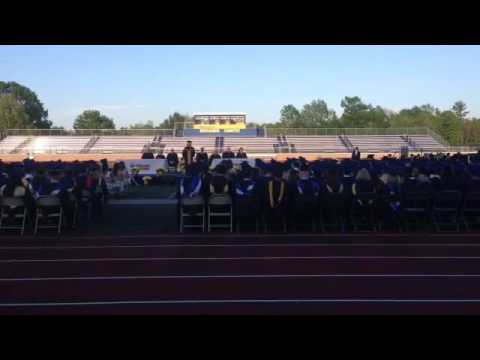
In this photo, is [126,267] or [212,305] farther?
[126,267]

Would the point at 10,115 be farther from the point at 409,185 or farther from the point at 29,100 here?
the point at 409,185

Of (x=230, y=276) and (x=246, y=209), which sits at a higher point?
(x=246, y=209)

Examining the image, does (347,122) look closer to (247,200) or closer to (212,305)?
(247,200)

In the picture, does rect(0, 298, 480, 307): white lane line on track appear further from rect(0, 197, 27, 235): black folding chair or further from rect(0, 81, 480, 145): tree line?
rect(0, 81, 480, 145): tree line

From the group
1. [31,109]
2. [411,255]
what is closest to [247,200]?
[411,255]

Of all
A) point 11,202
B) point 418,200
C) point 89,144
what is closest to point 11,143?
point 89,144

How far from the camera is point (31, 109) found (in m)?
110

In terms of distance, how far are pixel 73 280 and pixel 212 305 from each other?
2562 mm

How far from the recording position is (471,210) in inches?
537

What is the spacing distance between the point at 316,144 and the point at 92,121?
50.1m

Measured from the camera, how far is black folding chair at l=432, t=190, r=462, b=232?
13.2 metres

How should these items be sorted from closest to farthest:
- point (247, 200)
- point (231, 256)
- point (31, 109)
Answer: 1. point (231, 256)
2. point (247, 200)
3. point (31, 109)

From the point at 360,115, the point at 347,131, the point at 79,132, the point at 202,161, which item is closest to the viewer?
the point at 202,161

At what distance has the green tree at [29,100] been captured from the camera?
109312 mm
